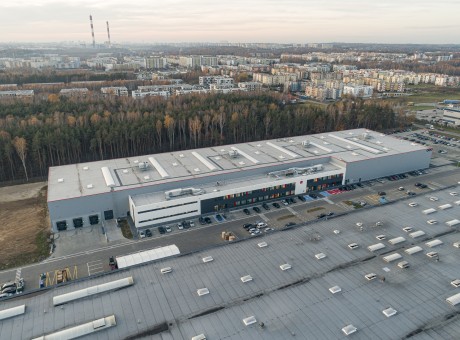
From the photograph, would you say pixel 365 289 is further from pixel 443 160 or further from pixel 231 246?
pixel 443 160

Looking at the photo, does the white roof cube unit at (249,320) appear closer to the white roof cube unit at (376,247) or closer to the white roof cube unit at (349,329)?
the white roof cube unit at (349,329)

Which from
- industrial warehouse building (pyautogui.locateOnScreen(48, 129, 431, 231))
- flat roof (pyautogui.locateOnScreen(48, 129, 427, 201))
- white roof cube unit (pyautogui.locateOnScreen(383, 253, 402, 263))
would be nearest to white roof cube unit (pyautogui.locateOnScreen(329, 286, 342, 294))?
white roof cube unit (pyautogui.locateOnScreen(383, 253, 402, 263))

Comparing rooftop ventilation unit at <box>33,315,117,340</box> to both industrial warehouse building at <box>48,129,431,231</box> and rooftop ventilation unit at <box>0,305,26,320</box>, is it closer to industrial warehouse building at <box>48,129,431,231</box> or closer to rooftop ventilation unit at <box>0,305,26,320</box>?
rooftop ventilation unit at <box>0,305,26,320</box>

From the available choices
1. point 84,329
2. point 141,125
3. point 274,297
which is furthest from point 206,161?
point 84,329

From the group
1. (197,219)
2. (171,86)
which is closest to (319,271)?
(197,219)

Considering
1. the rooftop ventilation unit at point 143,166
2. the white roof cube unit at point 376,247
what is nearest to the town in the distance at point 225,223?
the white roof cube unit at point 376,247

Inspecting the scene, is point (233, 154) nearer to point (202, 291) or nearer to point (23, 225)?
point (23, 225)
